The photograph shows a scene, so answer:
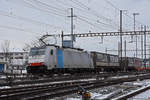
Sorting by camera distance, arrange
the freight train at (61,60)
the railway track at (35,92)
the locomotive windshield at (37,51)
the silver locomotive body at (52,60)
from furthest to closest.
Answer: the locomotive windshield at (37,51), the freight train at (61,60), the silver locomotive body at (52,60), the railway track at (35,92)

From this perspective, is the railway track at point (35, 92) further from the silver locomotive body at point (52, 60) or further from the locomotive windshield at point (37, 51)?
the locomotive windshield at point (37, 51)

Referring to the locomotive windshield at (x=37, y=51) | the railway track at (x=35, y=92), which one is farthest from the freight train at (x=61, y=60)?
the railway track at (x=35, y=92)

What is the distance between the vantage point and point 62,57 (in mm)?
31203

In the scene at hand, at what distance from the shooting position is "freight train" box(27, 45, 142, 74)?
95.0 ft

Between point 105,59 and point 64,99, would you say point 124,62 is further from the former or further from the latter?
point 64,99

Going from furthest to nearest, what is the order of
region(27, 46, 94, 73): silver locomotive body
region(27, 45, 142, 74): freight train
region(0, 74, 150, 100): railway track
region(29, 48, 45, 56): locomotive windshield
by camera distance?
region(29, 48, 45, 56): locomotive windshield → region(27, 45, 142, 74): freight train → region(27, 46, 94, 73): silver locomotive body → region(0, 74, 150, 100): railway track

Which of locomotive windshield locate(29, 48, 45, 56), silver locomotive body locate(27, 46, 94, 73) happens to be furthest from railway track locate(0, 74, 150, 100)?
locomotive windshield locate(29, 48, 45, 56)

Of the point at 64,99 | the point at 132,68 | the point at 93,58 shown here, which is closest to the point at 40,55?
the point at 93,58

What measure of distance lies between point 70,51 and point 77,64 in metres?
2.58

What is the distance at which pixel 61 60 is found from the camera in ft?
102

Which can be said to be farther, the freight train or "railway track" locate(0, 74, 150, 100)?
the freight train

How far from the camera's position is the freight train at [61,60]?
28953 millimetres

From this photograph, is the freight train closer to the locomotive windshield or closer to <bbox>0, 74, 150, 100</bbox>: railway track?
the locomotive windshield

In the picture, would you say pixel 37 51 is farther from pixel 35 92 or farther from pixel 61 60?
pixel 35 92
